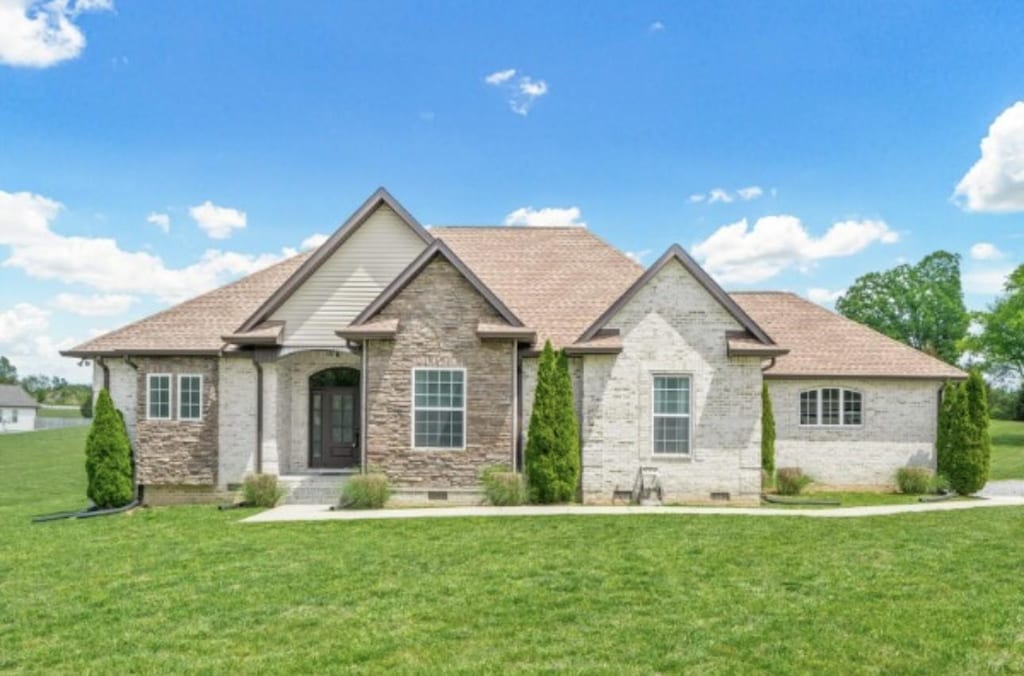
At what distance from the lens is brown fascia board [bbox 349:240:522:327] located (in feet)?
Answer: 50.1

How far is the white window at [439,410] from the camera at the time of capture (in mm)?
15273

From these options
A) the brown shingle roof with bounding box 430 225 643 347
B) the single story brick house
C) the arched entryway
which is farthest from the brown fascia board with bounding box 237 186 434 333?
the brown shingle roof with bounding box 430 225 643 347

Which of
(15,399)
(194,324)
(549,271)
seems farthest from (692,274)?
(15,399)

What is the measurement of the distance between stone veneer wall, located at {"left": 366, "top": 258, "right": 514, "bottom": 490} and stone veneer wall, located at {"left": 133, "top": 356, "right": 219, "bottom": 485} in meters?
4.39

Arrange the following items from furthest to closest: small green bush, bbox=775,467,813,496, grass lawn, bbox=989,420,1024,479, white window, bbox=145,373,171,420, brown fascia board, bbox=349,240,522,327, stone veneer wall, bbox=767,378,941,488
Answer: grass lawn, bbox=989,420,1024,479, stone veneer wall, bbox=767,378,941,488, small green bush, bbox=775,467,813,496, white window, bbox=145,373,171,420, brown fascia board, bbox=349,240,522,327

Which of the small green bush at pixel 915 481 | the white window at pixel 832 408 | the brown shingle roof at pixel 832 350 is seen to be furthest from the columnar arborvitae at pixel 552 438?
the small green bush at pixel 915 481

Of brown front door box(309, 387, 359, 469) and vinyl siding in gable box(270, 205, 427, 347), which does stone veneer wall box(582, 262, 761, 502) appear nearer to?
vinyl siding in gable box(270, 205, 427, 347)

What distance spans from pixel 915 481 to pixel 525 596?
14.5 metres

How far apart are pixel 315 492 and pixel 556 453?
19.5ft

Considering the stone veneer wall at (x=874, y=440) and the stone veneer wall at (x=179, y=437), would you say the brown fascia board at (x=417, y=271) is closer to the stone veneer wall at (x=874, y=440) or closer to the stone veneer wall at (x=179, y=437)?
Answer: the stone veneer wall at (x=179, y=437)

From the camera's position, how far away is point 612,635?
264 inches

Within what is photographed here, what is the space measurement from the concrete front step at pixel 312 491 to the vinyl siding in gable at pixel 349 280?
11.1 ft

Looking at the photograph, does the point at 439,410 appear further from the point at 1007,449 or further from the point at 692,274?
the point at 1007,449

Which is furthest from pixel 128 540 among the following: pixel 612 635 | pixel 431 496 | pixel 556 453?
pixel 612 635
